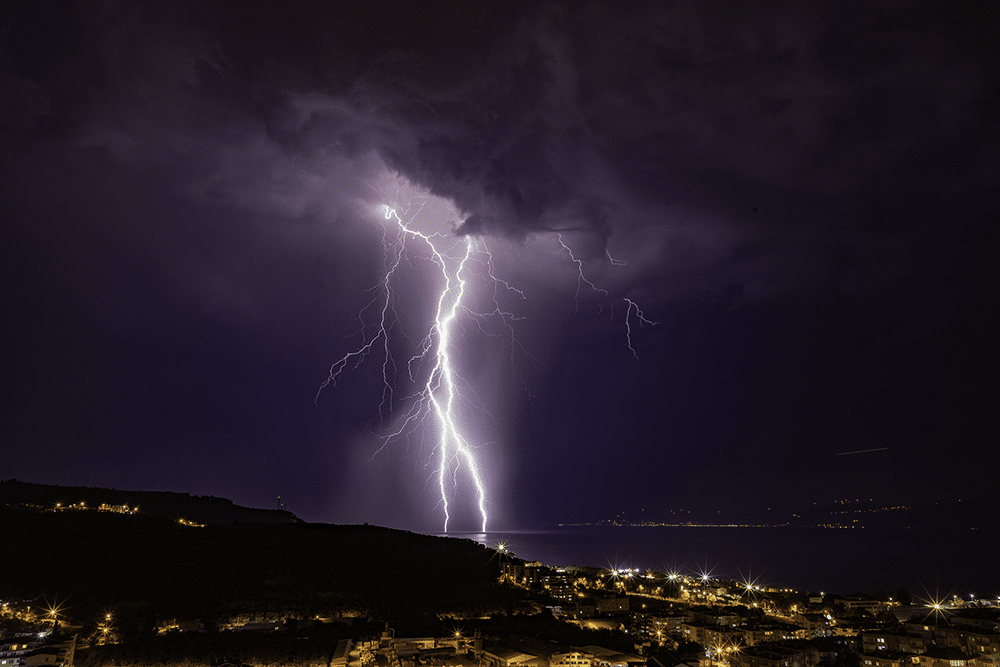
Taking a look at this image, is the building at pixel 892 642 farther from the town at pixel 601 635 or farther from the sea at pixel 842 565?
the sea at pixel 842 565

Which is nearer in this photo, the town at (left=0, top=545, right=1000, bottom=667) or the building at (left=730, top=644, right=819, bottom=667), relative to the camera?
the town at (left=0, top=545, right=1000, bottom=667)

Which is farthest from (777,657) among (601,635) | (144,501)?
(144,501)

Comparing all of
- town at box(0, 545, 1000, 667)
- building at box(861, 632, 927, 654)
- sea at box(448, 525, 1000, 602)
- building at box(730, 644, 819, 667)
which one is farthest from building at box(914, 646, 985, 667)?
sea at box(448, 525, 1000, 602)

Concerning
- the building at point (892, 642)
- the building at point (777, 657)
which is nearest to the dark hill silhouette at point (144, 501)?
the building at point (777, 657)

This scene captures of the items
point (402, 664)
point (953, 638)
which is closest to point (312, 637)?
point (402, 664)

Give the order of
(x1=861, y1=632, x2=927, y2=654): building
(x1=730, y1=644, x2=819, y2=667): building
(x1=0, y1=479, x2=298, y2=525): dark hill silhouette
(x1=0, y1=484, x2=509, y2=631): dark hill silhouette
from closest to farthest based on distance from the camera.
Answer: (x1=730, y1=644, x2=819, y2=667): building → (x1=861, y1=632, x2=927, y2=654): building → (x1=0, y1=484, x2=509, y2=631): dark hill silhouette → (x1=0, y1=479, x2=298, y2=525): dark hill silhouette

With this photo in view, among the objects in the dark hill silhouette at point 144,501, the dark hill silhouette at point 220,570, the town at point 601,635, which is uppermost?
the dark hill silhouette at point 144,501

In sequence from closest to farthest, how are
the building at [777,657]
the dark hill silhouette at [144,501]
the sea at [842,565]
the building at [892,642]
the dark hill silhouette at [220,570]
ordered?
the building at [777,657]
the building at [892,642]
the dark hill silhouette at [220,570]
the dark hill silhouette at [144,501]
the sea at [842,565]

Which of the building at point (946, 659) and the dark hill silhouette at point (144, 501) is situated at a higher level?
the dark hill silhouette at point (144, 501)

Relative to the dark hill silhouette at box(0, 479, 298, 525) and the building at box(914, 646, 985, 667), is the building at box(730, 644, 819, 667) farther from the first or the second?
the dark hill silhouette at box(0, 479, 298, 525)

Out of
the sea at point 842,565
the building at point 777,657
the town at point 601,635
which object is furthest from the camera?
the sea at point 842,565

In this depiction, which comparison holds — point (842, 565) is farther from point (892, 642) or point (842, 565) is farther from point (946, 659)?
point (946, 659)
